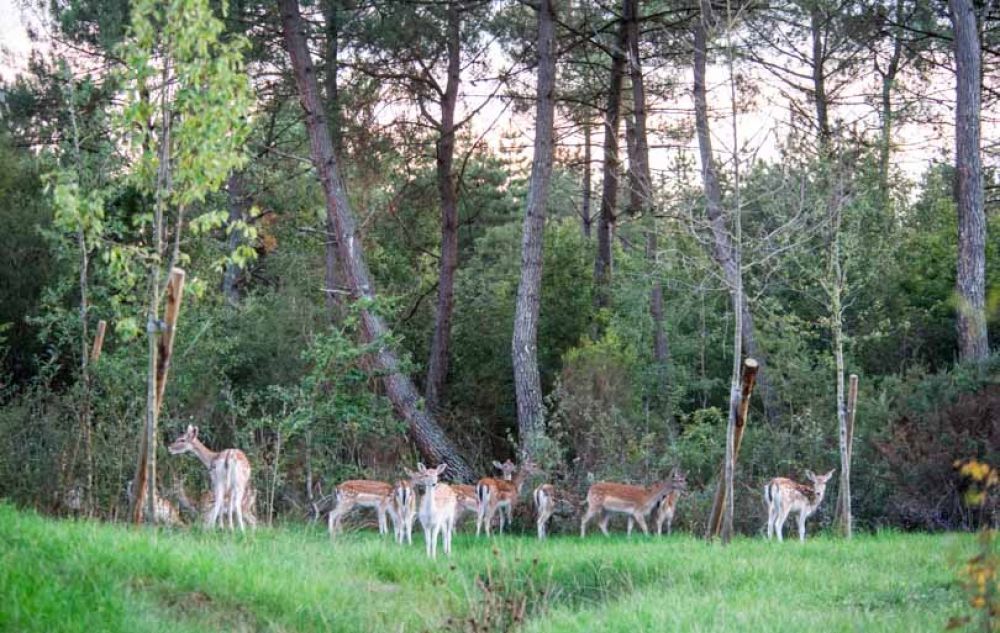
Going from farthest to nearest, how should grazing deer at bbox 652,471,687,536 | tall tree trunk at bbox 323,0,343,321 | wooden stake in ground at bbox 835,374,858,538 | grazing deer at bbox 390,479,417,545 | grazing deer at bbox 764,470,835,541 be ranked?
tall tree trunk at bbox 323,0,343,321, grazing deer at bbox 652,471,687,536, grazing deer at bbox 764,470,835,541, wooden stake in ground at bbox 835,374,858,538, grazing deer at bbox 390,479,417,545

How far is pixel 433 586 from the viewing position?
12109 mm

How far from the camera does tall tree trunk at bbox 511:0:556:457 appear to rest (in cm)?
2206

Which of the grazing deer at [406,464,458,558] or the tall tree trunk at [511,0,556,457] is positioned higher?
the tall tree trunk at [511,0,556,457]

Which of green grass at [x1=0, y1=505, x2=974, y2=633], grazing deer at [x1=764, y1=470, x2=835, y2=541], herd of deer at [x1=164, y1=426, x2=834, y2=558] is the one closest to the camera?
green grass at [x1=0, y1=505, x2=974, y2=633]

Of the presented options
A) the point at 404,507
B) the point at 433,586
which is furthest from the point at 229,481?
the point at 433,586

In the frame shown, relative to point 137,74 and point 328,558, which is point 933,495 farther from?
point 137,74

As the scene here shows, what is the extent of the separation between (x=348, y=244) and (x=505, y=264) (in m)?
12.3

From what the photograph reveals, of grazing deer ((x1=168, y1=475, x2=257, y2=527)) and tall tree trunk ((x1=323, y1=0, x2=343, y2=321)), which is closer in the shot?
grazing deer ((x1=168, y1=475, x2=257, y2=527))

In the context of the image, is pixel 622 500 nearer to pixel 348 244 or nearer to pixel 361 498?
pixel 361 498

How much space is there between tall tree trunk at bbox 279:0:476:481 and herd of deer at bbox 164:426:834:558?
10.2 feet

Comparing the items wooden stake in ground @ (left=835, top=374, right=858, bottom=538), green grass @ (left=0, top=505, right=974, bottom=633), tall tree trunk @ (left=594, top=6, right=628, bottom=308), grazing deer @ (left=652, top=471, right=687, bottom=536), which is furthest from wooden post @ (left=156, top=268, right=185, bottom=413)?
tall tree trunk @ (left=594, top=6, right=628, bottom=308)

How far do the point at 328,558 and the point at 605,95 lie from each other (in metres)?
17.9

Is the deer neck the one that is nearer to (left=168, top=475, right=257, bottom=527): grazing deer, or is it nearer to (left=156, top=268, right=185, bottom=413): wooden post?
(left=168, top=475, right=257, bottom=527): grazing deer

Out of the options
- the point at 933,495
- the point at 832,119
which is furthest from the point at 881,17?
the point at 933,495
